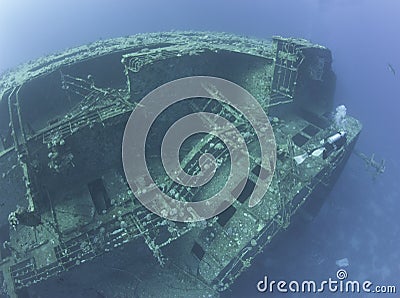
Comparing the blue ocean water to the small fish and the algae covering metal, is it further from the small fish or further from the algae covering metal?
the algae covering metal

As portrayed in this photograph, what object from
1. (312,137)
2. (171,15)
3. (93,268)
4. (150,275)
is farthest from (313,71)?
(171,15)

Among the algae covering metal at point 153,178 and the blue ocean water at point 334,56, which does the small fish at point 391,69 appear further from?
the algae covering metal at point 153,178

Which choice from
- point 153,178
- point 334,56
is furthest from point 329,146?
point 334,56

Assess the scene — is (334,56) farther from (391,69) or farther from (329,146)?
(329,146)

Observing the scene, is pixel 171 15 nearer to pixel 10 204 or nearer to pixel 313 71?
pixel 313 71

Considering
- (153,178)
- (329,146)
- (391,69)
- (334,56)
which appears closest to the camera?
(153,178)

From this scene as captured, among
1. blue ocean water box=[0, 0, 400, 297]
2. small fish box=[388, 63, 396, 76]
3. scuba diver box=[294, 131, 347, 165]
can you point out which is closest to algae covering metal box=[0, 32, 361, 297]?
scuba diver box=[294, 131, 347, 165]
